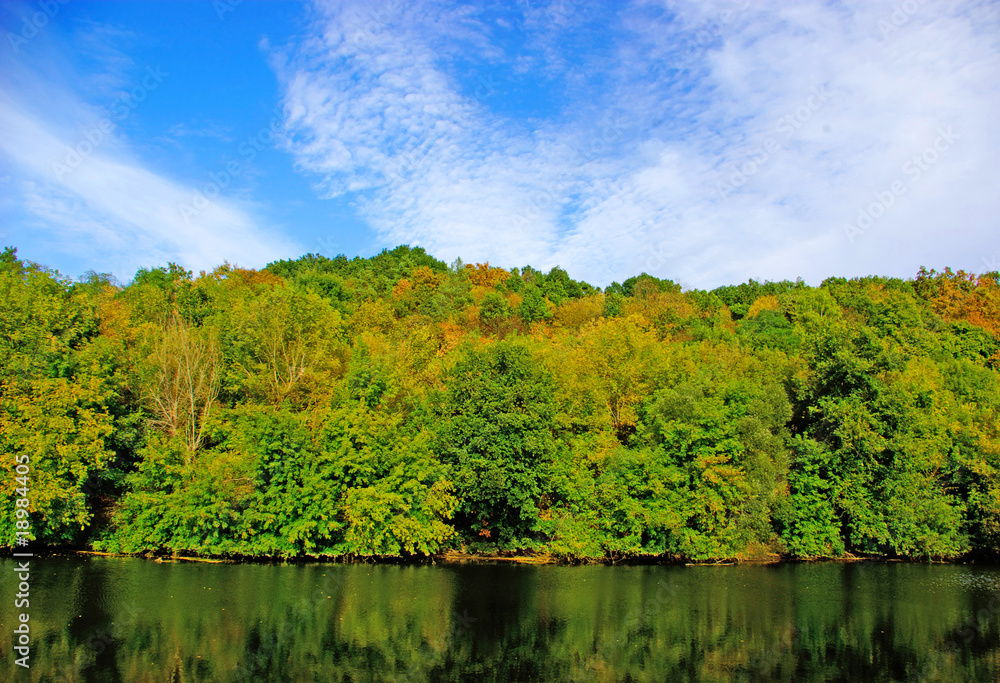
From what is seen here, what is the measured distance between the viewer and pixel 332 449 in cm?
3634

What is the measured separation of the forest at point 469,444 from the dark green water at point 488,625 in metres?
3.79

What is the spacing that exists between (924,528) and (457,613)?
3134 cm

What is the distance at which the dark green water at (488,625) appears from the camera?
17250 mm

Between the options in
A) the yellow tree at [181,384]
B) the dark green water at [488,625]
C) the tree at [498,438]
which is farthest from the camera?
the yellow tree at [181,384]

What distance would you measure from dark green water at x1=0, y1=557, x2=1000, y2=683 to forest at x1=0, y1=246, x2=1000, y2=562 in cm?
379

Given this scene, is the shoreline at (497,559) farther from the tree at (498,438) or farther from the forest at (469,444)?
the tree at (498,438)

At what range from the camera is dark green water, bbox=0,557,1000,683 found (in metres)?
17.2

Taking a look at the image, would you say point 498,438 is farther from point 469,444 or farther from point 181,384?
point 181,384

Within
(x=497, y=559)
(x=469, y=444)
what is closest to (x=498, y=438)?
(x=469, y=444)

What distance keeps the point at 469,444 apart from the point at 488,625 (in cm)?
1569

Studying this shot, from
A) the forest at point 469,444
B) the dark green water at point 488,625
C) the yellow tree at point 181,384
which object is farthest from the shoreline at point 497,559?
the yellow tree at point 181,384

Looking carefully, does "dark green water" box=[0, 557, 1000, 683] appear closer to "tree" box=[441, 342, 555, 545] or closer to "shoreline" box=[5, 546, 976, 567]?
"shoreline" box=[5, 546, 976, 567]

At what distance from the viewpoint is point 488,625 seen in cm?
2205

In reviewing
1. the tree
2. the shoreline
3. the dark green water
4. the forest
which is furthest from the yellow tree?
the tree
